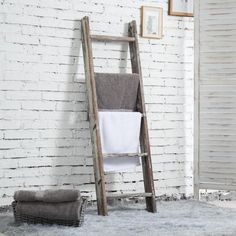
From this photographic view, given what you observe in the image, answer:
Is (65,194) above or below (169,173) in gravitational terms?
above

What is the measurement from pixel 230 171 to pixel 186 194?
15.6 inches

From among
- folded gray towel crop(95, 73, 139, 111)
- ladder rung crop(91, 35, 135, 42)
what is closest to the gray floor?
folded gray towel crop(95, 73, 139, 111)

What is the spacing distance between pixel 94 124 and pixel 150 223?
76cm

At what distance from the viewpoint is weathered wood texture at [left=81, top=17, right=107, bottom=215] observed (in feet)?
11.3

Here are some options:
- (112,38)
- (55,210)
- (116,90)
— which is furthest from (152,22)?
(55,210)

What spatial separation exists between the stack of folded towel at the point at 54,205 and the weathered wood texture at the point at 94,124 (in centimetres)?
42

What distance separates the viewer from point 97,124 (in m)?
3.49

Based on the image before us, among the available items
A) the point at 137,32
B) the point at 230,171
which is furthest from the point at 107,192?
the point at 137,32

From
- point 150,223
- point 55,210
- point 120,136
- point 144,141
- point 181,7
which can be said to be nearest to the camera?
point 55,210

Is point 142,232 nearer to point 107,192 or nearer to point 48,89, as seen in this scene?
point 107,192

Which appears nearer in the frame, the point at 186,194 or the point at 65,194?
the point at 65,194

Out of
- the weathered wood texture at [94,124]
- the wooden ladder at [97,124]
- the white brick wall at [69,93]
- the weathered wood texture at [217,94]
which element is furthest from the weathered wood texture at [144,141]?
the weathered wood texture at [217,94]

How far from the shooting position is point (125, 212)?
3531 mm

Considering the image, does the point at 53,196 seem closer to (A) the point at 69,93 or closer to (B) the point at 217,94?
(A) the point at 69,93
